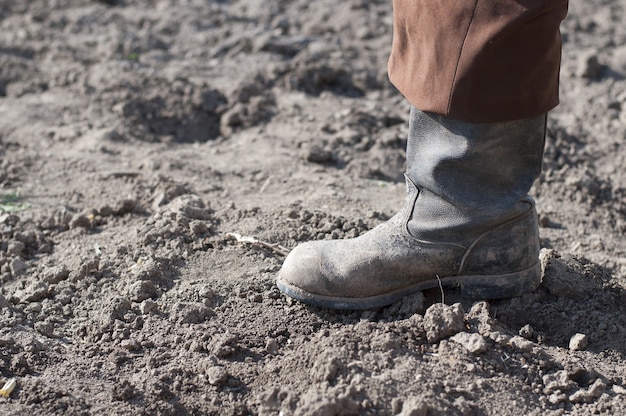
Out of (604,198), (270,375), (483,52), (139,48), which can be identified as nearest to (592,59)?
(604,198)

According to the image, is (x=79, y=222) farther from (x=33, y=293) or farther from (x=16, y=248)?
(x=33, y=293)

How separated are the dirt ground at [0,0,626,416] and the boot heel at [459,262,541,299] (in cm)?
4

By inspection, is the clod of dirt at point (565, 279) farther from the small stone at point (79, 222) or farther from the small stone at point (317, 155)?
the small stone at point (79, 222)

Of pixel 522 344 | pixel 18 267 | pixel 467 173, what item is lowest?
pixel 18 267

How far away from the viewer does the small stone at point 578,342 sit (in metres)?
2.39

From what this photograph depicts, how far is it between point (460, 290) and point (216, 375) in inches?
30.5

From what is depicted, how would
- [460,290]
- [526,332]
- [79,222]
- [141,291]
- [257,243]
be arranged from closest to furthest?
[526,332]
[460,290]
[141,291]
[257,243]
[79,222]

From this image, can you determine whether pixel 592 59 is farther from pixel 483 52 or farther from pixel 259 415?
pixel 259 415

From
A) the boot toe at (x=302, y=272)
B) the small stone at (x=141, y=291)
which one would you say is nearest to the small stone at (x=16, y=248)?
the small stone at (x=141, y=291)

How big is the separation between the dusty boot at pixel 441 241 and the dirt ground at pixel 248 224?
73mm

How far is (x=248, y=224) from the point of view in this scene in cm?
300

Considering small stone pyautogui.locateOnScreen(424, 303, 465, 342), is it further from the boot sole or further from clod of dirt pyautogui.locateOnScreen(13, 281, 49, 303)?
clod of dirt pyautogui.locateOnScreen(13, 281, 49, 303)

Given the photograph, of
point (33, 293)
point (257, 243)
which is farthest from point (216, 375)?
point (33, 293)

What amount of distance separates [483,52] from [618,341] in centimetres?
94
